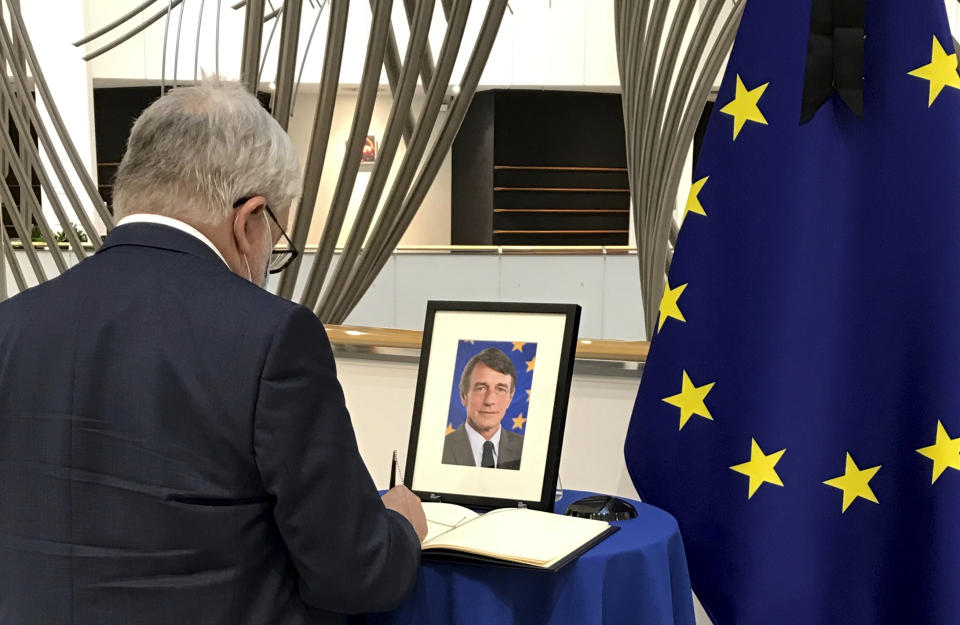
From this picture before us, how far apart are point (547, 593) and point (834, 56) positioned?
39.7 inches

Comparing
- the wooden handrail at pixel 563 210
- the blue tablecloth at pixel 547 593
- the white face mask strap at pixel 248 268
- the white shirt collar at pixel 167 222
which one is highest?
the wooden handrail at pixel 563 210

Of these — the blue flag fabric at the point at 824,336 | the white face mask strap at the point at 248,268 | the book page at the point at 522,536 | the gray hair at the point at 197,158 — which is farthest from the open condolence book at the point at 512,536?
the gray hair at the point at 197,158

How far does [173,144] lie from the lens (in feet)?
4.20

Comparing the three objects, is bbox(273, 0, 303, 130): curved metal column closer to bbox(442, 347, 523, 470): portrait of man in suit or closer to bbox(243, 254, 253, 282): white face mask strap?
bbox(442, 347, 523, 470): portrait of man in suit

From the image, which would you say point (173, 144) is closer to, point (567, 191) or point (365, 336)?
point (365, 336)

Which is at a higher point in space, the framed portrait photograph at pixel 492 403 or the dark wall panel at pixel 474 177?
the dark wall panel at pixel 474 177

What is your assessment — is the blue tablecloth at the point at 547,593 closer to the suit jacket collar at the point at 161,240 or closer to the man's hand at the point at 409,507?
the man's hand at the point at 409,507

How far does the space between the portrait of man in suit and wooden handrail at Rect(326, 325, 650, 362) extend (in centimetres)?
51

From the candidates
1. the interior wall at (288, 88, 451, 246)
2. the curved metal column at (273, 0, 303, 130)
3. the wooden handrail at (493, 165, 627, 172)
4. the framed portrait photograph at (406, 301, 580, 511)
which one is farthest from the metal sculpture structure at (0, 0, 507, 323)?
the interior wall at (288, 88, 451, 246)

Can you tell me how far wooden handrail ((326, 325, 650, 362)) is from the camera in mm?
2344

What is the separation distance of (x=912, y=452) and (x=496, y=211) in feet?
36.3

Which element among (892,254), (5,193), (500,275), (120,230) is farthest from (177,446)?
(500,275)

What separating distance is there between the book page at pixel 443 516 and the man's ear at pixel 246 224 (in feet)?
1.73

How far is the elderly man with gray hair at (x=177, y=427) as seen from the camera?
122 centimetres
